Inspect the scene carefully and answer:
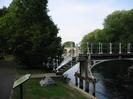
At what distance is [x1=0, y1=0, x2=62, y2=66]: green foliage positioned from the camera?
124 feet

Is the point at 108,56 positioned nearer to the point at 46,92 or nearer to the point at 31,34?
the point at 31,34

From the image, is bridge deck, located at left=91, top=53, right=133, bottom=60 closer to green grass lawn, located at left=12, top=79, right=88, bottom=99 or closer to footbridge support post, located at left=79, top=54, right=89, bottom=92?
footbridge support post, located at left=79, top=54, right=89, bottom=92

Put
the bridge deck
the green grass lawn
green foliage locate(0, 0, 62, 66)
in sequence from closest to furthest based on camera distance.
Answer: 1. the green grass lawn
2. the bridge deck
3. green foliage locate(0, 0, 62, 66)

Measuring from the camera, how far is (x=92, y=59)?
3697cm

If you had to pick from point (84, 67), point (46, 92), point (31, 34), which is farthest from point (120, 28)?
point (46, 92)

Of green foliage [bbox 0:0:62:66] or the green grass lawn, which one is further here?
green foliage [bbox 0:0:62:66]

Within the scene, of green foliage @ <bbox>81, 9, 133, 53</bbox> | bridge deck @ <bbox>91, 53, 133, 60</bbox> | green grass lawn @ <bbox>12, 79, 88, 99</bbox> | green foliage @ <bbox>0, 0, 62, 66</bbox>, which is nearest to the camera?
green grass lawn @ <bbox>12, 79, 88, 99</bbox>

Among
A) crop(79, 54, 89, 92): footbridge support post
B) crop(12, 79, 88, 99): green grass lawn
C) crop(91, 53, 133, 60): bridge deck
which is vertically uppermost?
crop(91, 53, 133, 60): bridge deck

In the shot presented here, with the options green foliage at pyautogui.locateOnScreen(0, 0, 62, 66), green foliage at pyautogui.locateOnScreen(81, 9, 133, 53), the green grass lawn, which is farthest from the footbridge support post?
green foliage at pyautogui.locateOnScreen(81, 9, 133, 53)

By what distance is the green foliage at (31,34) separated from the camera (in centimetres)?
3794

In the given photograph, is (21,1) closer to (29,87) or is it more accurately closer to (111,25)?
(29,87)

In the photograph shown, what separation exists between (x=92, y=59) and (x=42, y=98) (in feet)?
49.9

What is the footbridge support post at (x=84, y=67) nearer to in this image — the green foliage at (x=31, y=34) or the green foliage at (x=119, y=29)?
the green foliage at (x=31, y=34)

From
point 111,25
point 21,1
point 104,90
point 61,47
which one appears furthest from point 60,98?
point 111,25
